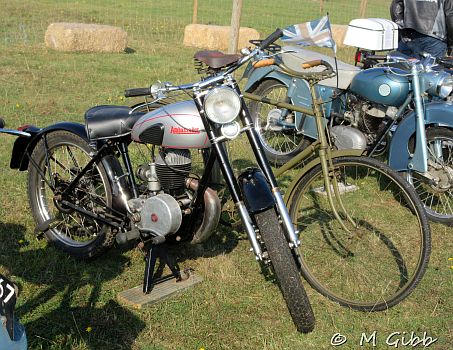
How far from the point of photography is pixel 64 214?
4242 mm

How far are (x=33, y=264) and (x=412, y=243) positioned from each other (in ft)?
8.81

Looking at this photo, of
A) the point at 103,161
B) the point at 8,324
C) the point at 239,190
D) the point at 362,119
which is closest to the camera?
the point at 8,324

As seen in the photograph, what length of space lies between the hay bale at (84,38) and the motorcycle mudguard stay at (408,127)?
28.9 feet

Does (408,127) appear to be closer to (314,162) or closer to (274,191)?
(314,162)

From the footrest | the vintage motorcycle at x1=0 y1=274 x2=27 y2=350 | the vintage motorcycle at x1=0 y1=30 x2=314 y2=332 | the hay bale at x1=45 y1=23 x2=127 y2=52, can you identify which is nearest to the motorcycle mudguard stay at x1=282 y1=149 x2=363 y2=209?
the vintage motorcycle at x1=0 y1=30 x2=314 y2=332

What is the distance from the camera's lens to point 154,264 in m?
3.78

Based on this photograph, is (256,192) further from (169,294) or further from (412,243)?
(412,243)

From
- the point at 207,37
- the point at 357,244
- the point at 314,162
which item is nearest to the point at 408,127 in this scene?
the point at 357,244

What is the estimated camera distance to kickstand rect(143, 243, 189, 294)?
3.73m

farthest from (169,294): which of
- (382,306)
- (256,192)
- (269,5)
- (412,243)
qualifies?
(269,5)

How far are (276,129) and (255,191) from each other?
2.75m

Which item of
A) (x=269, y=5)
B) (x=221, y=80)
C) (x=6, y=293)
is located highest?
(x=221, y=80)

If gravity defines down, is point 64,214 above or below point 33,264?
above

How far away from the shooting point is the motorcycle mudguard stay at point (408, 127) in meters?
4.94
